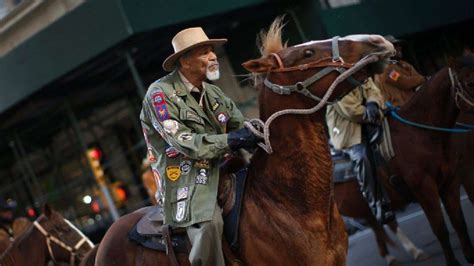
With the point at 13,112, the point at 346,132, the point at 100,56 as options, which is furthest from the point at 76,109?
the point at 346,132

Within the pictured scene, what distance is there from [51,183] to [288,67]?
63.0 ft

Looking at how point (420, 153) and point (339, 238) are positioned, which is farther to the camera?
point (420, 153)

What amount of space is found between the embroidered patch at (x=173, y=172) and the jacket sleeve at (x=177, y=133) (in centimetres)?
26

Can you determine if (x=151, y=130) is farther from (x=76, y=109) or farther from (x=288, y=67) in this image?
(x=76, y=109)

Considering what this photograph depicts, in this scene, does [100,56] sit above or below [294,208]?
above

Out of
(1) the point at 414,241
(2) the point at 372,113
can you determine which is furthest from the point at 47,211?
(1) the point at 414,241

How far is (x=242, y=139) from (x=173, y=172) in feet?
2.24

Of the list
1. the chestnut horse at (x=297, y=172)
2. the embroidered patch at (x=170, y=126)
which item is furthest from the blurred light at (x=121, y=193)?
the chestnut horse at (x=297, y=172)

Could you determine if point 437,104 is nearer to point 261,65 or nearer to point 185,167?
point 261,65

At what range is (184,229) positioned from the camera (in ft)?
16.6

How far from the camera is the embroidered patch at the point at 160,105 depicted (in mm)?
4926

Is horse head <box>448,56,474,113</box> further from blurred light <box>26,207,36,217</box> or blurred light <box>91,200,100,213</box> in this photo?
blurred light <box>26,207,36,217</box>

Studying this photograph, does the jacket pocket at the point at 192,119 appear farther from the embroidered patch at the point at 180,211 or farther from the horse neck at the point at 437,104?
the horse neck at the point at 437,104

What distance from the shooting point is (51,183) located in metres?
22.8
